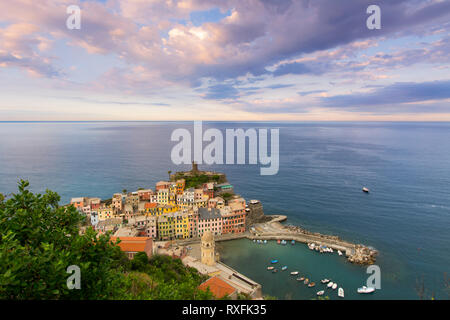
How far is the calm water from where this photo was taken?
38.3 m

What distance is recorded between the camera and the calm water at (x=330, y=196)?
126 ft

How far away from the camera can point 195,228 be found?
49.7 meters

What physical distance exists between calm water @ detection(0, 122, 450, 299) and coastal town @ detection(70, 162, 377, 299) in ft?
10.1

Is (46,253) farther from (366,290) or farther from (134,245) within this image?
(366,290)

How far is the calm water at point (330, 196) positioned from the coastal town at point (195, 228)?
121 inches

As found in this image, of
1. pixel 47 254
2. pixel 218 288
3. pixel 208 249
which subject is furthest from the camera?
pixel 208 249

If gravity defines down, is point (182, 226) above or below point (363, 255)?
above

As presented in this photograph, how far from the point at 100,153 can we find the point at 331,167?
4657 inches

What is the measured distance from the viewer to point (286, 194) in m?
72.5

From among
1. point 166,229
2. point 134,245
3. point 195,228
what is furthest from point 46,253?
point 195,228

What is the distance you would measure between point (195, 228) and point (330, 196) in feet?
138
